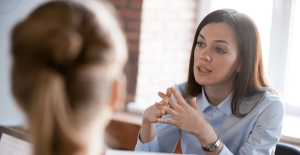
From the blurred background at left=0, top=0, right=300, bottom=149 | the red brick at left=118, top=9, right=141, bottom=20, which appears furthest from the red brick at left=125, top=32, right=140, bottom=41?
the red brick at left=118, top=9, right=141, bottom=20

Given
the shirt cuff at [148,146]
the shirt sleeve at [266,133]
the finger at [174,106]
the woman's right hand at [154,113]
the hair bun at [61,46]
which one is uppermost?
the hair bun at [61,46]

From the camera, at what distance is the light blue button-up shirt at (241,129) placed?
3.70ft

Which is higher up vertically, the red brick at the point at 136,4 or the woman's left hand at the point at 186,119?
the red brick at the point at 136,4

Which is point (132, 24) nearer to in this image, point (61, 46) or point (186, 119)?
point (186, 119)

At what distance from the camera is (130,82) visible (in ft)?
6.78

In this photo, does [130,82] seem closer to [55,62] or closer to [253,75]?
[253,75]

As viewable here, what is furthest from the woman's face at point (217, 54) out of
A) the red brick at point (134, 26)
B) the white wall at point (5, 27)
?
the white wall at point (5, 27)

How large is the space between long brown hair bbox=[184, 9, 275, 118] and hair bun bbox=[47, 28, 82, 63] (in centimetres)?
95

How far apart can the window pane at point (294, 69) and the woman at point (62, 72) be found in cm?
183

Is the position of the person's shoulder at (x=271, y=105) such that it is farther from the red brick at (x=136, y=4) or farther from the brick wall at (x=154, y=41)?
the red brick at (x=136, y=4)

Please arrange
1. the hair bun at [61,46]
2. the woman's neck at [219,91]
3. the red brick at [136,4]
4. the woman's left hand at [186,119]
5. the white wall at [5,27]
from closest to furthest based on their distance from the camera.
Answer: the hair bun at [61,46] < the woman's left hand at [186,119] < the woman's neck at [219,91] < the white wall at [5,27] < the red brick at [136,4]

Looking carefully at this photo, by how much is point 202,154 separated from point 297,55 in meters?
1.16

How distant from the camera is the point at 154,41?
2.09m

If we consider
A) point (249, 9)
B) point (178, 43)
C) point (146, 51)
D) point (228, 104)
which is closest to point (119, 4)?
point (146, 51)
